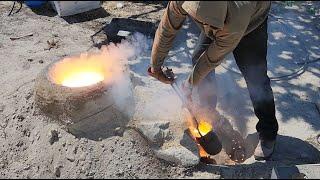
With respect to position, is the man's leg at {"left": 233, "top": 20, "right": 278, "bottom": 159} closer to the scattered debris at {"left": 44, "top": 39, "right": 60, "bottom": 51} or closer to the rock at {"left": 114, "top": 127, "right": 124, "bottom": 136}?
the rock at {"left": 114, "top": 127, "right": 124, "bottom": 136}

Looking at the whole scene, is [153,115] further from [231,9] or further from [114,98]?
[231,9]

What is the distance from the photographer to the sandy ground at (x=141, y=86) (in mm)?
3828

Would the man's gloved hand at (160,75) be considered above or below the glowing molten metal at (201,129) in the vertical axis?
above

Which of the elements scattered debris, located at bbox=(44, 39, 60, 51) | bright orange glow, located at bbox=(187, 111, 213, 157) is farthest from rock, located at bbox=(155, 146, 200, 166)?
scattered debris, located at bbox=(44, 39, 60, 51)

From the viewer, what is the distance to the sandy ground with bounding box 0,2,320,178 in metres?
3.83

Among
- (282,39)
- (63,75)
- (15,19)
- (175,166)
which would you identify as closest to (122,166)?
(175,166)

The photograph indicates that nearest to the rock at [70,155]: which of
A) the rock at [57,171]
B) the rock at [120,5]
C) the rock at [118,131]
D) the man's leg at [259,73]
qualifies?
the rock at [57,171]

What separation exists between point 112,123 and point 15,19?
14.8 ft

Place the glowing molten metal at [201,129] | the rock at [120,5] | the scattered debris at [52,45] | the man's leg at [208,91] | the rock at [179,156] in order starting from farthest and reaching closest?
the rock at [120,5]
the scattered debris at [52,45]
the man's leg at [208,91]
the glowing molten metal at [201,129]
the rock at [179,156]

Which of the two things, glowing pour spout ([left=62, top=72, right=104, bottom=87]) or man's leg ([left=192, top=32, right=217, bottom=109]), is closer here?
glowing pour spout ([left=62, top=72, right=104, bottom=87])

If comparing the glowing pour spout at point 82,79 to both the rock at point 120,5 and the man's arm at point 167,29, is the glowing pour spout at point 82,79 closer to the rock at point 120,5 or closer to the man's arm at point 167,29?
the man's arm at point 167,29

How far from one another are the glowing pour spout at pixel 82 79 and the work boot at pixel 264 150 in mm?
1955

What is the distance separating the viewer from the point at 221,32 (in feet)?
10.5

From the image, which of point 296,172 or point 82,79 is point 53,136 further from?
point 296,172
